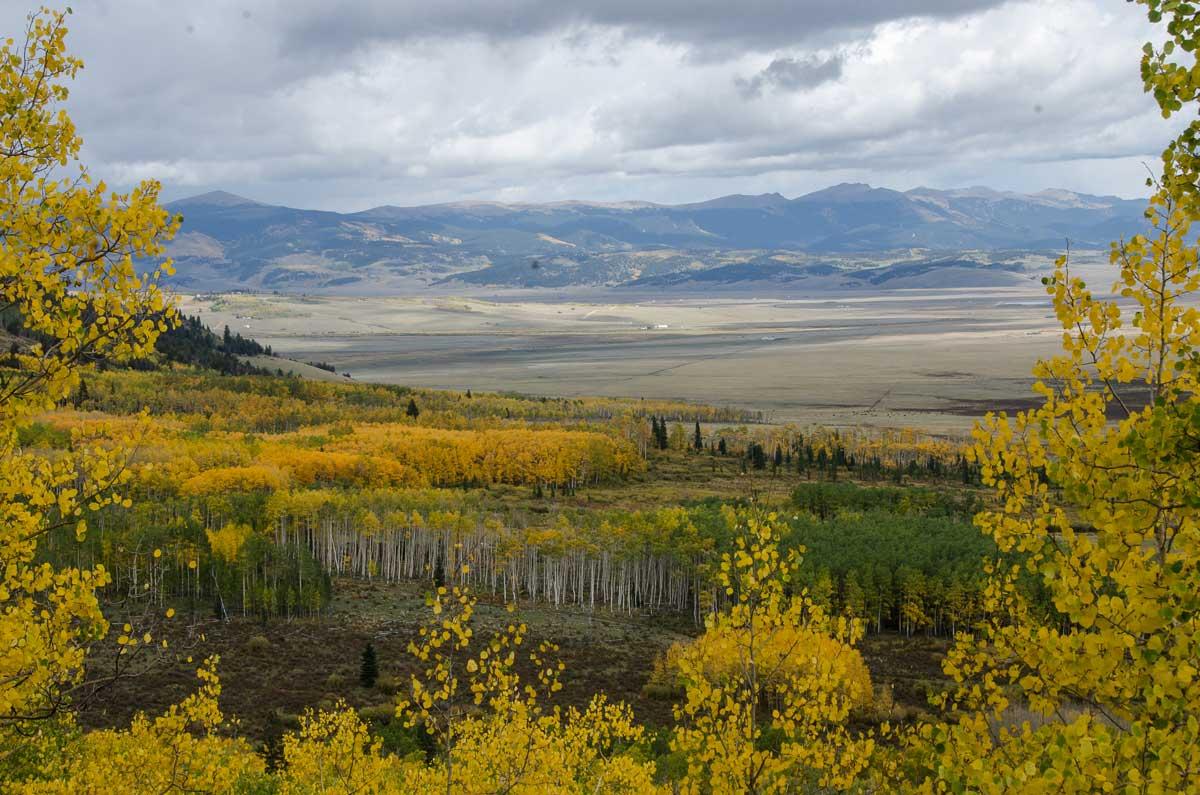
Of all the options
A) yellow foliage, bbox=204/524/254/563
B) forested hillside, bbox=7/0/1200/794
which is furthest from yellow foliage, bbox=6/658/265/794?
yellow foliage, bbox=204/524/254/563

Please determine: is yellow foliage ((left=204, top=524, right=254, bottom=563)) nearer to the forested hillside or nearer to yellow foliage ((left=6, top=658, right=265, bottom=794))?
the forested hillside

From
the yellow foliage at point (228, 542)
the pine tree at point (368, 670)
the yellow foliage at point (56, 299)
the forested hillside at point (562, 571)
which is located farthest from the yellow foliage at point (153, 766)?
the yellow foliage at point (228, 542)

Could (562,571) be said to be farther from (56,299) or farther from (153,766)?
(56,299)

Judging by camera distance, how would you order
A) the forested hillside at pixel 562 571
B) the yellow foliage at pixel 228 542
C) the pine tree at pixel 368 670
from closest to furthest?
the forested hillside at pixel 562 571, the pine tree at pixel 368 670, the yellow foliage at pixel 228 542

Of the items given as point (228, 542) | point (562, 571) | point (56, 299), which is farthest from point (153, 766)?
point (562, 571)

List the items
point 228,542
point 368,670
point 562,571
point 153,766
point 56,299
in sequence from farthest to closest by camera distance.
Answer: point 562,571, point 228,542, point 368,670, point 153,766, point 56,299

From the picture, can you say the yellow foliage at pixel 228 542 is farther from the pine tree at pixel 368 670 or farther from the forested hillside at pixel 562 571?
the pine tree at pixel 368 670

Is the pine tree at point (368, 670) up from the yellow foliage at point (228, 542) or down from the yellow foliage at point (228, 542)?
down

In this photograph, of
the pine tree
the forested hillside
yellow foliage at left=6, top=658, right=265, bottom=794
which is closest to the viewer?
the forested hillside

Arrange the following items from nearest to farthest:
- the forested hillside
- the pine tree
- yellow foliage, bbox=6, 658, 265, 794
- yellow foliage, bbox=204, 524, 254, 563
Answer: the forested hillside, yellow foliage, bbox=6, 658, 265, 794, the pine tree, yellow foliage, bbox=204, 524, 254, 563

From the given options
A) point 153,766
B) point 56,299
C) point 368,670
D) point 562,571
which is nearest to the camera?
point 56,299

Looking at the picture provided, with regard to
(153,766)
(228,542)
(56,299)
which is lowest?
(228,542)

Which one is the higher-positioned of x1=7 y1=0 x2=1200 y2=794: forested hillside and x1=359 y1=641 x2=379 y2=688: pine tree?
x1=7 y1=0 x2=1200 y2=794: forested hillside

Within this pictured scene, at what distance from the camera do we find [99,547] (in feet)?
236
